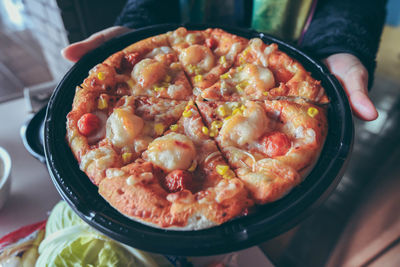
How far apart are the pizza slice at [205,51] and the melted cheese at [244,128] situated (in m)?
0.43

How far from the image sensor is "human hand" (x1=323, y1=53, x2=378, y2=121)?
6.36 ft

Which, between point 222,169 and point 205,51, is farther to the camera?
point 205,51

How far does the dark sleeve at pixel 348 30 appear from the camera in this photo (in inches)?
95.0

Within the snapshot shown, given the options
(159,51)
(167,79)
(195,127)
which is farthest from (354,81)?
(159,51)

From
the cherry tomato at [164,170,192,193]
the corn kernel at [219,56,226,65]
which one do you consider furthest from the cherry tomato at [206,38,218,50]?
the cherry tomato at [164,170,192,193]

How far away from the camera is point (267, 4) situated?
2.91 m

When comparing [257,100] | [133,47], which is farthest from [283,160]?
[133,47]

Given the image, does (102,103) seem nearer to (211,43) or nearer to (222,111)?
(222,111)

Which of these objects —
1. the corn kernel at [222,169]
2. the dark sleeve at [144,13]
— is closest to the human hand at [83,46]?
the dark sleeve at [144,13]

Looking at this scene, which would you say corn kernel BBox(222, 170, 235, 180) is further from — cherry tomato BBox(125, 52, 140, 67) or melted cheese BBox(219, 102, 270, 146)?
cherry tomato BBox(125, 52, 140, 67)

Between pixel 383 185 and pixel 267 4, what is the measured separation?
235 centimetres

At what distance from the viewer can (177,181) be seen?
1553mm

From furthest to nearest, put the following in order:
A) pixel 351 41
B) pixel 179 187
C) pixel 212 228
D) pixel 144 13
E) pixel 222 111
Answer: pixel 144 13, pixel 351 41, pixel 222 111, pixel 179 187, pixel 212 228

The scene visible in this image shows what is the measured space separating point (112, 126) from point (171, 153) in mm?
411
